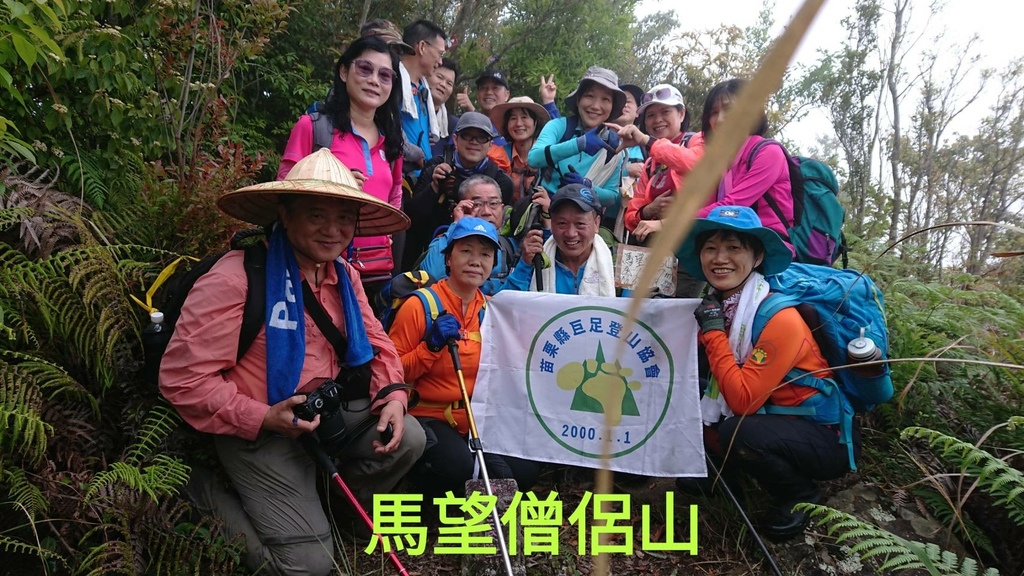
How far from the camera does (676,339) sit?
3832 millimetres

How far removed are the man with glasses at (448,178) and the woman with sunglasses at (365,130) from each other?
0.89 metres

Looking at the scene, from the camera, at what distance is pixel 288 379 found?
122 inches

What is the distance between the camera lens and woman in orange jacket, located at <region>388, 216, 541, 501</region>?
373cm

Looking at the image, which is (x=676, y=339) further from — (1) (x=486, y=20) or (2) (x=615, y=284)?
(1) (x=486, y=20)

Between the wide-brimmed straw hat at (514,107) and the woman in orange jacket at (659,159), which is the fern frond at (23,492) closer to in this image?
the woman in orange jacket at (659,159)

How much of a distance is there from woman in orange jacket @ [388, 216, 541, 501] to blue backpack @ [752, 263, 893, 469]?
1.79 metres

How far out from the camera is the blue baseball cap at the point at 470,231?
395 centimetres

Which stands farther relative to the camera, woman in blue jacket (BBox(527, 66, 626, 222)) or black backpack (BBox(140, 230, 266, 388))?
woman in blue jacket (BBox(527, 66, 626, 222))

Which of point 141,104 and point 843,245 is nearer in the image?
point 141,104

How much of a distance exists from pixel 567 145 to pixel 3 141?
4.09 metres

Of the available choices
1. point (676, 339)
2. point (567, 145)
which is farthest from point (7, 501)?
point (567, 145)

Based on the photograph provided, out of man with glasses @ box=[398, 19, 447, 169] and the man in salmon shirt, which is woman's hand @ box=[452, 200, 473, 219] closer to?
man with glasses @ box=[398, 19, 447, 169]

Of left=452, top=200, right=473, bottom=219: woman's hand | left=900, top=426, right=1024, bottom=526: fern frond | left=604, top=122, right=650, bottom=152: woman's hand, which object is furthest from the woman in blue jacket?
left=900, top=426, right=1024, bottom=526: fern frond

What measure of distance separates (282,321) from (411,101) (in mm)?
3286
